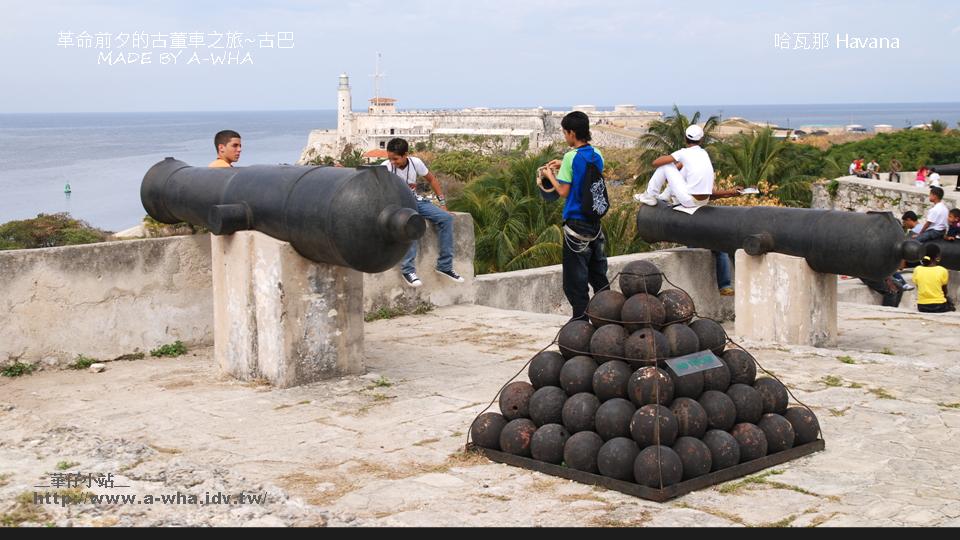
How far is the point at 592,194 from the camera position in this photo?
6719 millimetres

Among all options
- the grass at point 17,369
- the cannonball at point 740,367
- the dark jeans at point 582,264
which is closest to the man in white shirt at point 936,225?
the dark jeans at point 582,264

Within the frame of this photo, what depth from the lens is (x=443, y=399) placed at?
5.73 m

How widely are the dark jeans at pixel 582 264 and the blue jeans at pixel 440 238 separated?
1710 mm

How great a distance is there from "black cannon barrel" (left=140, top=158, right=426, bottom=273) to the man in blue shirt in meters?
1.20

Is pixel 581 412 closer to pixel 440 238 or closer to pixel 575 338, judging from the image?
pixel 575 338

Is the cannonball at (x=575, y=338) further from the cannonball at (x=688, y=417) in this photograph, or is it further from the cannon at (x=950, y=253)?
the cannon at (x=950, y=253)

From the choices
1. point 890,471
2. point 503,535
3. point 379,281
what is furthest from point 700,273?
point 503,535

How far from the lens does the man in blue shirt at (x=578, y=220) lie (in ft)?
21.6

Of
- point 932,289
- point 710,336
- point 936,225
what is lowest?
point 932,289

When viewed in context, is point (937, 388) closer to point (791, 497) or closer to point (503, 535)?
point (791, 497)

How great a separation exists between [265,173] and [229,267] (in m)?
0.60

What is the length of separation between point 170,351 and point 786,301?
4.29 meters

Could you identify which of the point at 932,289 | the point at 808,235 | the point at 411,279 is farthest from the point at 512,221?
the point at 808,235

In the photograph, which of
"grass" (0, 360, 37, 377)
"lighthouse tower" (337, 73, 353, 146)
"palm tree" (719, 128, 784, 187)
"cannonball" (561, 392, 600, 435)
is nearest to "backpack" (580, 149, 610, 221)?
"cannonball" (561, 392, 600, 435)
